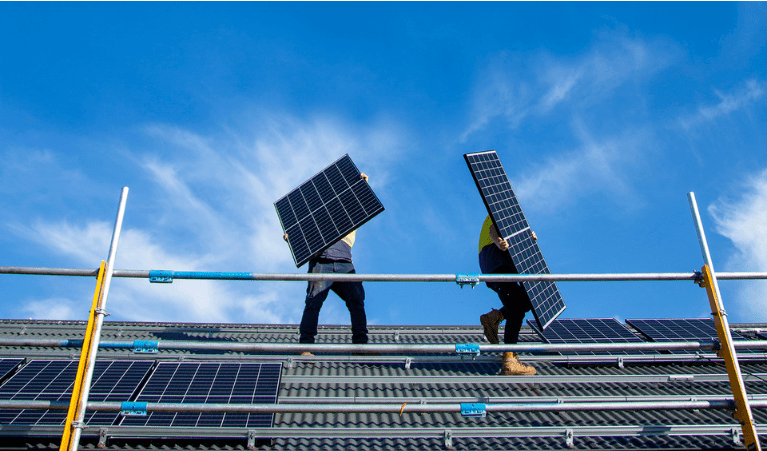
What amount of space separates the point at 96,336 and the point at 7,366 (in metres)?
2.92

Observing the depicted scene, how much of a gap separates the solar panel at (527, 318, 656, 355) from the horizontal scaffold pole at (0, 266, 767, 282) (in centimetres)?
292

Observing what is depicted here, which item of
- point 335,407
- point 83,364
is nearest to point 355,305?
point 335,407

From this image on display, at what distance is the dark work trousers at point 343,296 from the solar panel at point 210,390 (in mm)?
1045

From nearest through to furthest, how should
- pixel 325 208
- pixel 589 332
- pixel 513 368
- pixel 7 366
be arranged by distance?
pixel 7 366 → pixel 513 368 → pixel 325 208 → pixel 589 332

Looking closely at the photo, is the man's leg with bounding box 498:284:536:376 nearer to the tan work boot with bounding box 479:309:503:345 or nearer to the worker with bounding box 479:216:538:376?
the worker with bounding box 479:216:538:376

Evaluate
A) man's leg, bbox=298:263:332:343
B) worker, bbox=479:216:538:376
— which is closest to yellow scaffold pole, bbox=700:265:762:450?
worker, bbox=479:216:538:376

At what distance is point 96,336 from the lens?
4914mm

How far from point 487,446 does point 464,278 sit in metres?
1.66

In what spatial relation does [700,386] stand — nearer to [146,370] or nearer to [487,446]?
[487,446]

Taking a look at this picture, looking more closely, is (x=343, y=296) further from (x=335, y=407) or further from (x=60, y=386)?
(x=60, y=386)

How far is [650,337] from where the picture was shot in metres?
9.88

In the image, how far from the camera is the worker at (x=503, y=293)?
306 inches

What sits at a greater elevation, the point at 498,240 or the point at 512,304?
the point at 498,240

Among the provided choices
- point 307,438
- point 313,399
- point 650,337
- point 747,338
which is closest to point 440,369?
point 313,399
